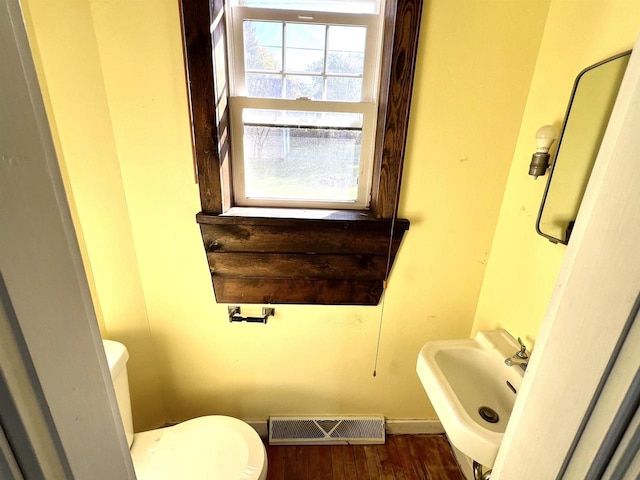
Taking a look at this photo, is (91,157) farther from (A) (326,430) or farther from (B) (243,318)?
(A) (326,430)

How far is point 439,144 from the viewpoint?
45.9 inches

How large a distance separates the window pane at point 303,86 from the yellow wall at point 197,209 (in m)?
0.39

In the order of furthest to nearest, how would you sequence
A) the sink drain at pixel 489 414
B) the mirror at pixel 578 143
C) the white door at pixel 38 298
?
the sink drain at pixel 489 414, the mirror at pixel 578 143, the white door at pixel 38 298

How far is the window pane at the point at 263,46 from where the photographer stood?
1.15 meters

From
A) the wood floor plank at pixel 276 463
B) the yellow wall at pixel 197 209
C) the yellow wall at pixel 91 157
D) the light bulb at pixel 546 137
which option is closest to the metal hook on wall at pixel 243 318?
the yellow wall at pixel 197 209

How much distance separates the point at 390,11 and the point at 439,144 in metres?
0.51

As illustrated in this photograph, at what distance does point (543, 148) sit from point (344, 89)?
75 centimetres

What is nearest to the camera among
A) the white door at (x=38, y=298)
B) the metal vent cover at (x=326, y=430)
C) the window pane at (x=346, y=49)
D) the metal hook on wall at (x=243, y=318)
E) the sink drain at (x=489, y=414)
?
the white door at (x=38, y=298)

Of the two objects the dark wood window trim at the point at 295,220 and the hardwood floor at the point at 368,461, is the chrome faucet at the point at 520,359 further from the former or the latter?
the hardwood floor at the point at 368,461

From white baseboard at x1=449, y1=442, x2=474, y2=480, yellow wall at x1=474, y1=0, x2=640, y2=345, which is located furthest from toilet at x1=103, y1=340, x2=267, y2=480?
yellow wall at x1=474, y1=0, x2=640, y2=345

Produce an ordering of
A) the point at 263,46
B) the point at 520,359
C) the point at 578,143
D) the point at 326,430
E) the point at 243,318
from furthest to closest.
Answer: the point at 326,430 < the point at 243,318 < the point at 263,46 < the point at 520,359 < the point at 578,143

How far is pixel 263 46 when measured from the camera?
1.17 meters

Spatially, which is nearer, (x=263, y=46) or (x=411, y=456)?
(x=263, y=46)

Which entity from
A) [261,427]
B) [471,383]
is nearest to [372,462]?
[261,427]
